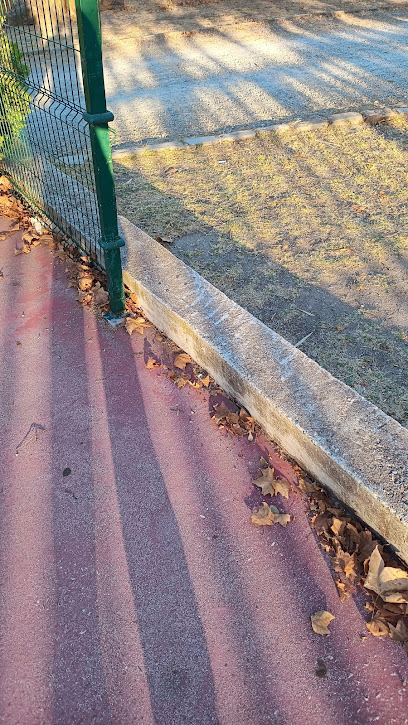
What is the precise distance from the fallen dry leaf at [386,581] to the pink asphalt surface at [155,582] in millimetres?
100

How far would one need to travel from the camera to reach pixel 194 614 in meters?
2.15

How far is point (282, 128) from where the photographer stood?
6.66 metres

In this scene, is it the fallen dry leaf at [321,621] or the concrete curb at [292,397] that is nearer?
the fallen dry leaf at [321,621]

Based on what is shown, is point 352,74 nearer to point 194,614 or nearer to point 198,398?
point 198,398

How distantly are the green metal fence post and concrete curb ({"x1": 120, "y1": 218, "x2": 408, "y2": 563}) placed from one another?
0.18 meters

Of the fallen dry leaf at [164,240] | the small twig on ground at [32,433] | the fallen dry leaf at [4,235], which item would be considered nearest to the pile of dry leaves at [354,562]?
the small twig on ground at [32,433]

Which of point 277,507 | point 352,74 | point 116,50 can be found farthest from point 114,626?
point 116,50

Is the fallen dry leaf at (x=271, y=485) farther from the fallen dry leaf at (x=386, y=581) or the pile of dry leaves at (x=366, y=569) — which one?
the fallen dry leaf at (x=386, y=581)

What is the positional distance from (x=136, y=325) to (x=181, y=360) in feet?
1.56

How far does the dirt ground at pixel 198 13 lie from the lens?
38.8ft

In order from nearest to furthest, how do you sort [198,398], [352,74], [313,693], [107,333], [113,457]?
1. [313,693]
2. [113,457]
3. [198,398]
4. [107,333]
5. [352,74]

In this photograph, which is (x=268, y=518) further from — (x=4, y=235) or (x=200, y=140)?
(x=200, y=140)

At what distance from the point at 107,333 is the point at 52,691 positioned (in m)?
2.03

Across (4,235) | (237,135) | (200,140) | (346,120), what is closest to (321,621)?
(4,235)
